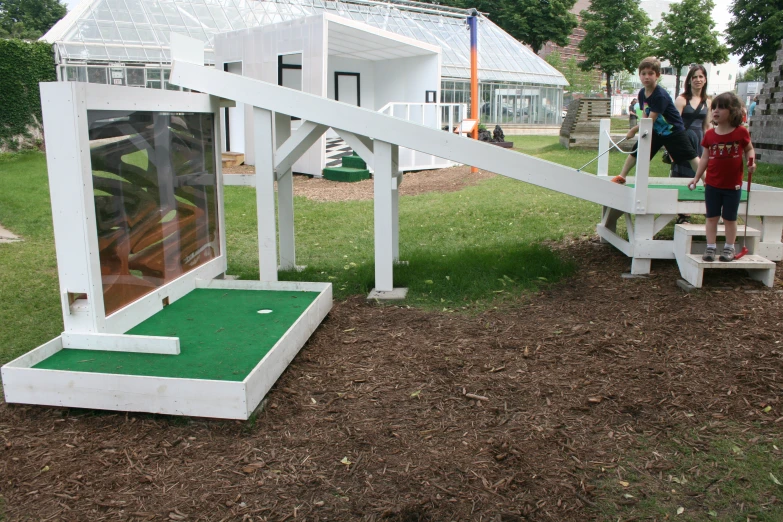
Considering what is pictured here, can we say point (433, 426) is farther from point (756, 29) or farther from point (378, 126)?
point (756, 29)

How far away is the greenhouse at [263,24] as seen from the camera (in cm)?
2536

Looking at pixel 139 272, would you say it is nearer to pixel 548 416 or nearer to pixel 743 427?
pixel 548 416

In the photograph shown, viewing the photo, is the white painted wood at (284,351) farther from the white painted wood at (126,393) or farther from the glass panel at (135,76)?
the glass panel at (135,76)

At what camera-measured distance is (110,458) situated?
3.69 meters

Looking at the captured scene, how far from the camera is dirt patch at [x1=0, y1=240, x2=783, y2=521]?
10.8 feet

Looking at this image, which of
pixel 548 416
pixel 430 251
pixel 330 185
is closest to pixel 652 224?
pixel 430 251

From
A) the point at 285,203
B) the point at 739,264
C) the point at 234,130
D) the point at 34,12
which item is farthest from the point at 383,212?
the point at 34,12

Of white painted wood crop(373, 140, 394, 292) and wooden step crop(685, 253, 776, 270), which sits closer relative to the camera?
wooden step crop(685, 253, 776, 270)

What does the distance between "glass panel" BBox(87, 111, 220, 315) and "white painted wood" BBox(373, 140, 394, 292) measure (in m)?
1.74

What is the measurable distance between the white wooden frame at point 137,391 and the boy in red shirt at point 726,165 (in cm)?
434

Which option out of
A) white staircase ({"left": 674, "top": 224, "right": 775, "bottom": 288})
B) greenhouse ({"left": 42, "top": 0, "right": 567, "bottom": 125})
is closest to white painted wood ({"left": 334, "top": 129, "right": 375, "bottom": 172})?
white staircase ({"left": 674, "top": 224, "right": 775, "bottom": 288})

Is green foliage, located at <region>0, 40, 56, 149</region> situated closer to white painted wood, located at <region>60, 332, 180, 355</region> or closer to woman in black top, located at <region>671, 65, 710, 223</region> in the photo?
white painted wood, located at <region>60, 332, 180, 355</region>

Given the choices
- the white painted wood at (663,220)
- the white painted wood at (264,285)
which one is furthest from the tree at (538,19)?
the white painted wood at (264,285)

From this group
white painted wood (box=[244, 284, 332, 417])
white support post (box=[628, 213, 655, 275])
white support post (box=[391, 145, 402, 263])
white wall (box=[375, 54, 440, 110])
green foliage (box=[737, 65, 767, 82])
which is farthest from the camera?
green foliage (box=[737, 65, 767, 82])
